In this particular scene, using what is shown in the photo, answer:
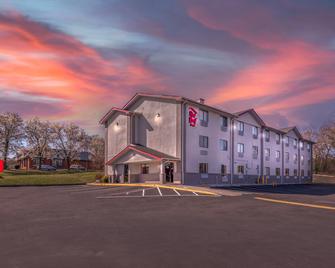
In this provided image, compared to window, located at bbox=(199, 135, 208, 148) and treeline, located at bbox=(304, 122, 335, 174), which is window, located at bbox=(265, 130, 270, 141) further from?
treeline, located at bbox=(304, 122, 335, 174)

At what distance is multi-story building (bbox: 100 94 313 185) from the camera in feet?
110

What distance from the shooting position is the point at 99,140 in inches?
3211

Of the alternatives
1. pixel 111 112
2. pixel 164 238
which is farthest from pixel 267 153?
pixel 164 238

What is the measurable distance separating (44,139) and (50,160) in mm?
14871

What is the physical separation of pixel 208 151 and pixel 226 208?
68.8 feet

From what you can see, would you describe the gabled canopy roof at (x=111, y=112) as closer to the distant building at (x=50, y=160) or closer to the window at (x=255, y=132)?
the window at (x=255, y=132)

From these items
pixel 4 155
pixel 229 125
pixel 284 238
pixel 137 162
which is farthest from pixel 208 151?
pixel 4 155

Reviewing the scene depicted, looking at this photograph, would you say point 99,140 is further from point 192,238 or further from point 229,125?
point 192,238

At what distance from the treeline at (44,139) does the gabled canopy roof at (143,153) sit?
34.1m

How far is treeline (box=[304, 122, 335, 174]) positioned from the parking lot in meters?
74.3

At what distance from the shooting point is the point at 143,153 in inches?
1334

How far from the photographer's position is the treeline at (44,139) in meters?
62.8

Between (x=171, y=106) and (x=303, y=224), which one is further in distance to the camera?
(x=171, y=106)

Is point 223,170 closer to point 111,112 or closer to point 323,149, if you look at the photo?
point 111,112
